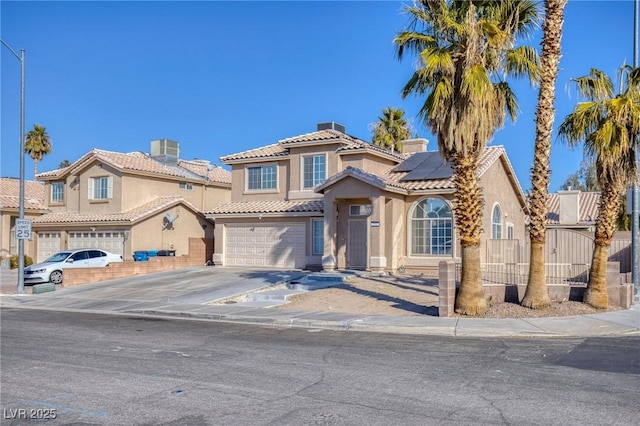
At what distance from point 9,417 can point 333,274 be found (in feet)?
59.8

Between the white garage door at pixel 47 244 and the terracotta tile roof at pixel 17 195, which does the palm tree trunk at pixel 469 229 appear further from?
the terracotta tile roof at pixel 17 195

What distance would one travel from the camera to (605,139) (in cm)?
1630

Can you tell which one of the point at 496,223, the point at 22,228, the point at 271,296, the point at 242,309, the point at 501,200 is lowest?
the point at 242,309

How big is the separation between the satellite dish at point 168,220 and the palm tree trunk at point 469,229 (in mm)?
21129

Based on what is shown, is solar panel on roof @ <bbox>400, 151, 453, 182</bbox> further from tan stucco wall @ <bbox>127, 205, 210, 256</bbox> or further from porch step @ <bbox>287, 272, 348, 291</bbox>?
tan stucco wall @ <bbox>127, 205, 210, 256</bbox>

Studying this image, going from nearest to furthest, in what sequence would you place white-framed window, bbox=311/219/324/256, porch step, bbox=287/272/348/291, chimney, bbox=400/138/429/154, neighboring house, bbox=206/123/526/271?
1. porch step, bbox=287/272/348/291
2. neighboring house, bbox=206/123/526/271
3. white-framed window, bbox=311/219/324/256
4. chimney, bbox=400/138/429/154

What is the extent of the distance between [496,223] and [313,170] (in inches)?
350

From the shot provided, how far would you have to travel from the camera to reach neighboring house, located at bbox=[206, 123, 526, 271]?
25.7 metres

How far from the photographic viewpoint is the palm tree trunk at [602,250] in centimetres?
1683

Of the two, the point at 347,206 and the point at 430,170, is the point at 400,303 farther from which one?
the point at 430,170

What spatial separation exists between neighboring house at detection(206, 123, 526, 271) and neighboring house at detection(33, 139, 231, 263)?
3.66 meters

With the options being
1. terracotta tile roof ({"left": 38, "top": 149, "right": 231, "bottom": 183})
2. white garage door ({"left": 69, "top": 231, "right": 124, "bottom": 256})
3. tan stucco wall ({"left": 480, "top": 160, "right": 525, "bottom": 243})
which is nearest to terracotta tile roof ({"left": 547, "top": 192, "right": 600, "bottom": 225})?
tan stucco wall ({"left": 480, "top": 160, "right": 525, "bottom": 243})

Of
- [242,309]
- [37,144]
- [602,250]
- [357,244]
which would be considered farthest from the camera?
[37,144]

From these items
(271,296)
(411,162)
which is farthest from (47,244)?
(411,162)
